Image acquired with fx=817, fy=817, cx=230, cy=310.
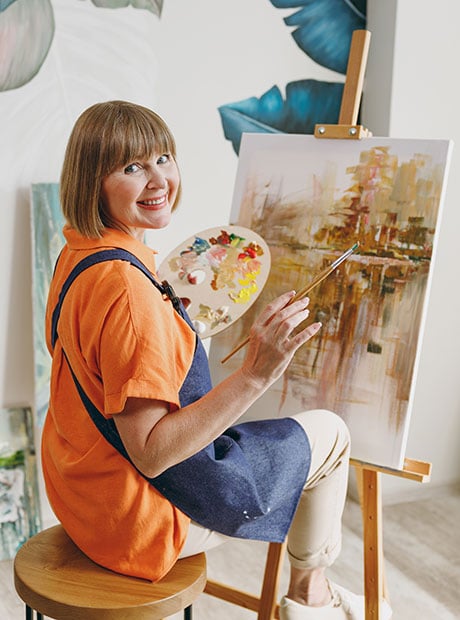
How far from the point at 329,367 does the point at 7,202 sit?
1.15 metres

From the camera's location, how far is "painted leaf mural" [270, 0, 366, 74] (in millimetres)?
2879

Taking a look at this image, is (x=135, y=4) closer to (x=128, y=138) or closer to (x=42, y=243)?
(x=42, y=243)

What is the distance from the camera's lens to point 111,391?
1265mm

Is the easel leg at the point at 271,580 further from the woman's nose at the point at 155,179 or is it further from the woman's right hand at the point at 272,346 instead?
the woman's nose at the point at 155,179

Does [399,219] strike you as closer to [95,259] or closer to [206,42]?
[95,259]

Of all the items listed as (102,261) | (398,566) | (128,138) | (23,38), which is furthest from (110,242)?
(398,566)

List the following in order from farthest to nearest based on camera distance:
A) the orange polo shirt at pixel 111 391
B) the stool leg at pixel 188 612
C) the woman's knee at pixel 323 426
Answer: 1. the woman's knee at pixel 323 426
2. the stool leg at pixel 188 612
3. the orange polo shirt at pixel 111 391

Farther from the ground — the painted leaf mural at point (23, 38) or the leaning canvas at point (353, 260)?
the painted leaf mural at point (23, 38)

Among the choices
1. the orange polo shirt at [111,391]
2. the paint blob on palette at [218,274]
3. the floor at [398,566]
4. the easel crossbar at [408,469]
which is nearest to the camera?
the orange polo shirt at [111,391]

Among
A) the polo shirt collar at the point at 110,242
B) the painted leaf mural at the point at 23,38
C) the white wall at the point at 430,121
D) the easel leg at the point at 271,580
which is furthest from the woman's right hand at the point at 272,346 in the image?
the white wall at the point at 430,121

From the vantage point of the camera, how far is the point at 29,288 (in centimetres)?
256

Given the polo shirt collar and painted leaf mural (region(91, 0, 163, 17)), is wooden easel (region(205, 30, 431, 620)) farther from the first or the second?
painted leaf mural (region(91, 0, 163, 17))

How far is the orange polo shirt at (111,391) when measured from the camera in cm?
126

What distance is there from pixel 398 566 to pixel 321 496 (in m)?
1.05
